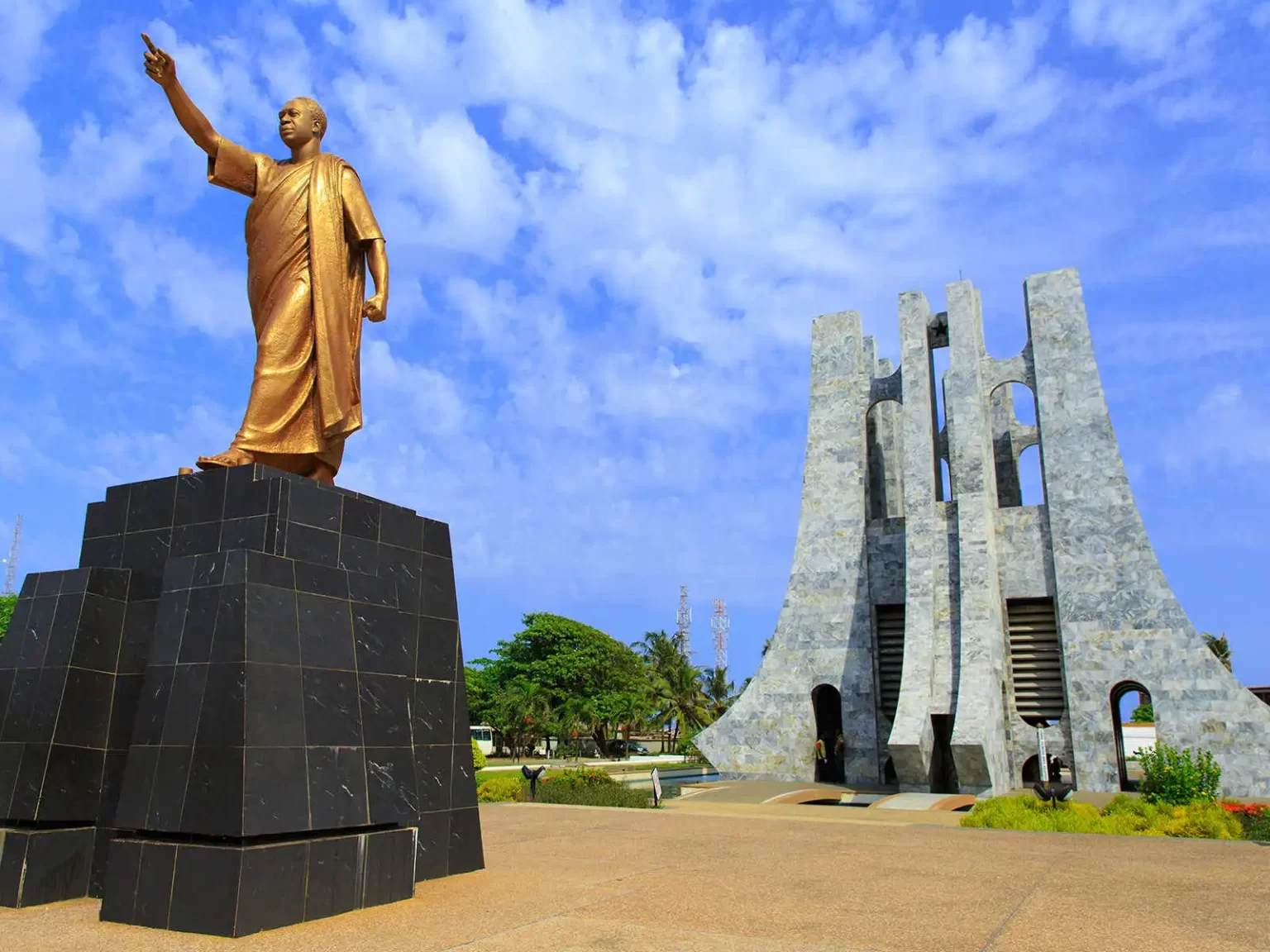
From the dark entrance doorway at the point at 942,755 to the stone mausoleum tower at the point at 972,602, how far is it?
0.19 ft

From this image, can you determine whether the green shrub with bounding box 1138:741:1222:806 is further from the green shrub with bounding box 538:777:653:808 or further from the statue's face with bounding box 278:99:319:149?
the statue's face with bounding box 278:99:319:149

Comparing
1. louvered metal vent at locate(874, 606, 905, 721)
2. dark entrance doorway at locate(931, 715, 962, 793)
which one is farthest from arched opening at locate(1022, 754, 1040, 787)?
louvered metal vent at locate(874, 606, 905, 721)

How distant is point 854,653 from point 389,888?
18616 mm

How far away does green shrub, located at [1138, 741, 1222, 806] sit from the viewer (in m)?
16.3

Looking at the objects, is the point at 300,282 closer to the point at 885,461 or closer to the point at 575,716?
the point at 885,461

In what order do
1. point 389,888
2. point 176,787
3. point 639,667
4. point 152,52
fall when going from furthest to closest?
point 639,667 < point 152,52 < point 389,888 < point 176,787

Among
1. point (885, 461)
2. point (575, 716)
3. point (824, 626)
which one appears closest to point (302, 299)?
point (824, 626)

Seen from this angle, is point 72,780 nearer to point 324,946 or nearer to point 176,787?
point 176,787

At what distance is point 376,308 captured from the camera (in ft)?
A: 30.9

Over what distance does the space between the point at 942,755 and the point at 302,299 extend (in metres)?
19.1

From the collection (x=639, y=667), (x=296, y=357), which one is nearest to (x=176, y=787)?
(x=296, y=357)

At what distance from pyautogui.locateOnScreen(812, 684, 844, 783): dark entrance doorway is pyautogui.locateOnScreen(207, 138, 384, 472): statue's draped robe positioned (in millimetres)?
18277

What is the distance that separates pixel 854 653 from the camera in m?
24.1

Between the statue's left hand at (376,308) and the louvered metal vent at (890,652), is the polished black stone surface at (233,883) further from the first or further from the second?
the louvered metal vent at (890,652)
